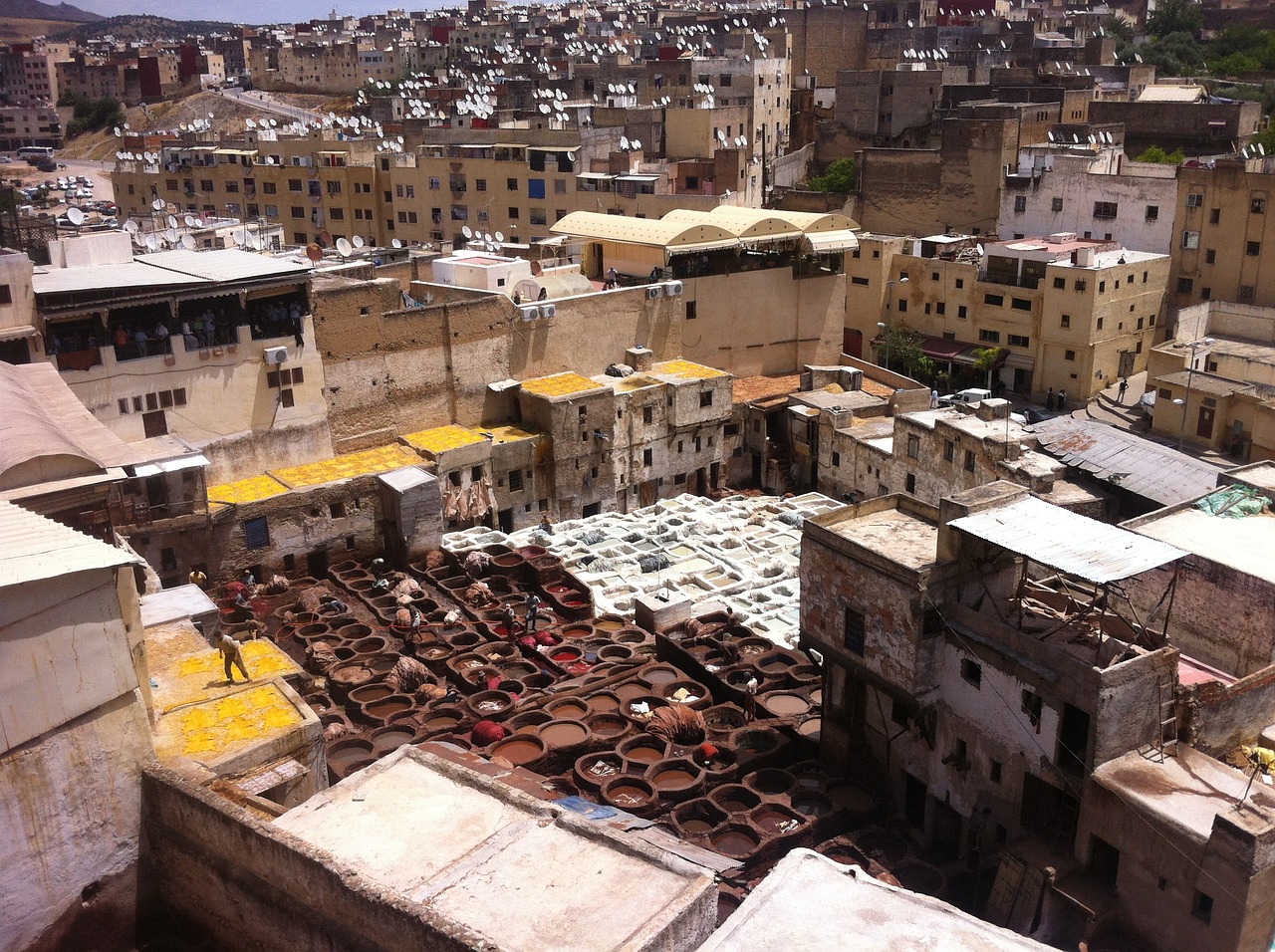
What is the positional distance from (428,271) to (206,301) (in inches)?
490

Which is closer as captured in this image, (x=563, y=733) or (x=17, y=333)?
(x=563, y=733)

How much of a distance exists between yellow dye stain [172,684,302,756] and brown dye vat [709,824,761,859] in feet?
25.3

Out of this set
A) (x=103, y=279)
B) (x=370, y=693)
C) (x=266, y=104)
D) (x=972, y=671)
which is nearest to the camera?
(x=972, y=671)

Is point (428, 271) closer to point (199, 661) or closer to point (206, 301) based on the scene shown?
point (206, 301)

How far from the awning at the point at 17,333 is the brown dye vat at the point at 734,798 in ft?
61.1

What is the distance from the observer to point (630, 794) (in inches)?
850

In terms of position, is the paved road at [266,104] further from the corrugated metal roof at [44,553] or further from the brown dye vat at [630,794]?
the corrugated metal roof at [44,553]

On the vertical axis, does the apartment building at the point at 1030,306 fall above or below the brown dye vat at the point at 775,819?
above

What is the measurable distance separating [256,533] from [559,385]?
35.1ft

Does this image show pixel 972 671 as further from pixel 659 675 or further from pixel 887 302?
pixel 887 302

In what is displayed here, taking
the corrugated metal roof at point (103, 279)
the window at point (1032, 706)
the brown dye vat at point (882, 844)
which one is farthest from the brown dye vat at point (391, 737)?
the corrugated metal roof at point (103, 279)

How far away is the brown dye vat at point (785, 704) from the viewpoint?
79.0 ft

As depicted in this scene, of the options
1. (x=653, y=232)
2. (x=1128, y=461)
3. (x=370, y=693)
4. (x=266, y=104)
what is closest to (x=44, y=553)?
(x=370, y=693)

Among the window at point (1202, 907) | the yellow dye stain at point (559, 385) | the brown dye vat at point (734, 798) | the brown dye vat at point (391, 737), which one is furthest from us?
the yellow dye stain at point (559, 385)
